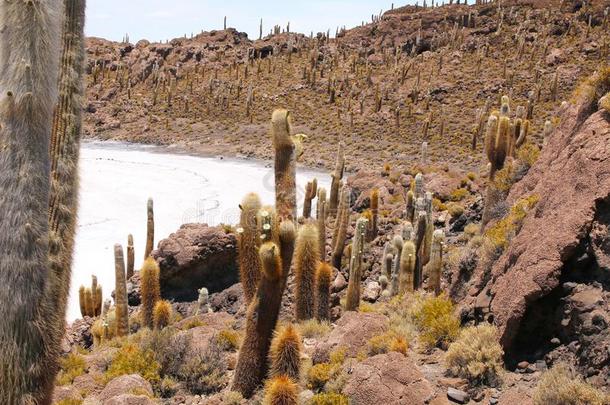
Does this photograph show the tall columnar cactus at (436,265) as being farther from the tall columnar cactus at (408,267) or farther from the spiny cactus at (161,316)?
the spiny cactus at (161,316)

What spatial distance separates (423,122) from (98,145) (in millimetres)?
31087

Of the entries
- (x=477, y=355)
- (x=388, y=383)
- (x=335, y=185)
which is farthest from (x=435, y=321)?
(x=335, y=185)

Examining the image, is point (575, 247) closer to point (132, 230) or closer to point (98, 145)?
point (132, 230)

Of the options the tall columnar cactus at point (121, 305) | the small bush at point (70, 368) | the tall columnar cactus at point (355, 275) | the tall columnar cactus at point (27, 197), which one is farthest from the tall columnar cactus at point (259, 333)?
the tall columnar cactus at point (121, 305)

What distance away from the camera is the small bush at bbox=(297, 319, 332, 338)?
32.2 feet

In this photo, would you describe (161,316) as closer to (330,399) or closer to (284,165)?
(284,165)

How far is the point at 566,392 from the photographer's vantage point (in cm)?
543

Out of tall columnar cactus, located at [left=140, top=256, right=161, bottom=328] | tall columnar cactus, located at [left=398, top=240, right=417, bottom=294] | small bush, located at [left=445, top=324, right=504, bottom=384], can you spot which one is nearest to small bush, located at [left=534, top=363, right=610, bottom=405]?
small bush, located at [left=445, top=324, right=504, bottom=384]

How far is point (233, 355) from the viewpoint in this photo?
9.51 metres

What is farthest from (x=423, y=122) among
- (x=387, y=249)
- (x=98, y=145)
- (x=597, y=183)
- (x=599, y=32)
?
(x=597, y=183)

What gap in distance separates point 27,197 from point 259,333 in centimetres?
365

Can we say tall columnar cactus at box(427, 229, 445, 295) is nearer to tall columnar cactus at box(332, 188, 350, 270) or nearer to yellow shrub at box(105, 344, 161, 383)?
tall columnar cactus at box(332, 188, 350, 270)

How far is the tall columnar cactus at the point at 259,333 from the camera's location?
24.7 feet

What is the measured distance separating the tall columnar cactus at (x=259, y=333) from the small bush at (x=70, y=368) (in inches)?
125
